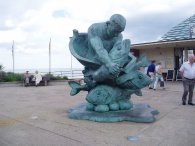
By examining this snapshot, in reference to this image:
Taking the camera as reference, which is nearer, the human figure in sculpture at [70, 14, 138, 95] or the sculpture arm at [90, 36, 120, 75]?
the sculpture arm at [90, 36, 120, 75]

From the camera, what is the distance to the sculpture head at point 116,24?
5.81 meters

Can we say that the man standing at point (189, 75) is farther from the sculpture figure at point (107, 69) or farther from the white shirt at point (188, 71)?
the sculpture figure at point (107, 69)

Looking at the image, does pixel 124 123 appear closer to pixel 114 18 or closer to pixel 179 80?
pixel 114 18

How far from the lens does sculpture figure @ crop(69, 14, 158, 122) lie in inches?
234

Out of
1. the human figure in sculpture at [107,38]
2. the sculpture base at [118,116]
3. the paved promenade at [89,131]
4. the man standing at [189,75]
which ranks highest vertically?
the human figure in sculpture at [107,38]

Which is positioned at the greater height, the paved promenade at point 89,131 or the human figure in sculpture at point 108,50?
the human figure in sculpture at point 108,50

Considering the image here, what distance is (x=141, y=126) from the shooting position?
5332 mm

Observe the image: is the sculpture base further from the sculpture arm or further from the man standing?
the man standing

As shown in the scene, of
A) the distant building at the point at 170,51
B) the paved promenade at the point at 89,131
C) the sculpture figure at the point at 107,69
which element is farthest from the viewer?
the distant building at the point at 170,51

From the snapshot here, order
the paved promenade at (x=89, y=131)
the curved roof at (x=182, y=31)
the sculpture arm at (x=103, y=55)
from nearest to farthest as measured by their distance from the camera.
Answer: the paved promenade at (x=89, y=131) < the sculpture arm at (x=103, y=55) < the curved roof at (x=182, y=31)

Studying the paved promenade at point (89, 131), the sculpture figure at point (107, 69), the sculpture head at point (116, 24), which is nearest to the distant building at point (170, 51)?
the sculpture figure at point (107, 69)

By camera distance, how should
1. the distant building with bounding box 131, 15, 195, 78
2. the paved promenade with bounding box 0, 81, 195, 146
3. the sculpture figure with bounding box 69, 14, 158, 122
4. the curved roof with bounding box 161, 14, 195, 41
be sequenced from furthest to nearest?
1. the curved roof with bounding box 161, 14, 195, 41
2. the distant building with bounding box 131, 15, 195, 78
3. the sculpture figure with bounding box 69, 14, 158, 122
4. the paved promenade with bounding box 0, 81, 195, 146

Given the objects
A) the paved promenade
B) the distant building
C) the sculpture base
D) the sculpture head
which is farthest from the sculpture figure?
the distant building

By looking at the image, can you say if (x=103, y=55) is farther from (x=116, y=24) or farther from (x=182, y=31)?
(x=182, y=31)
